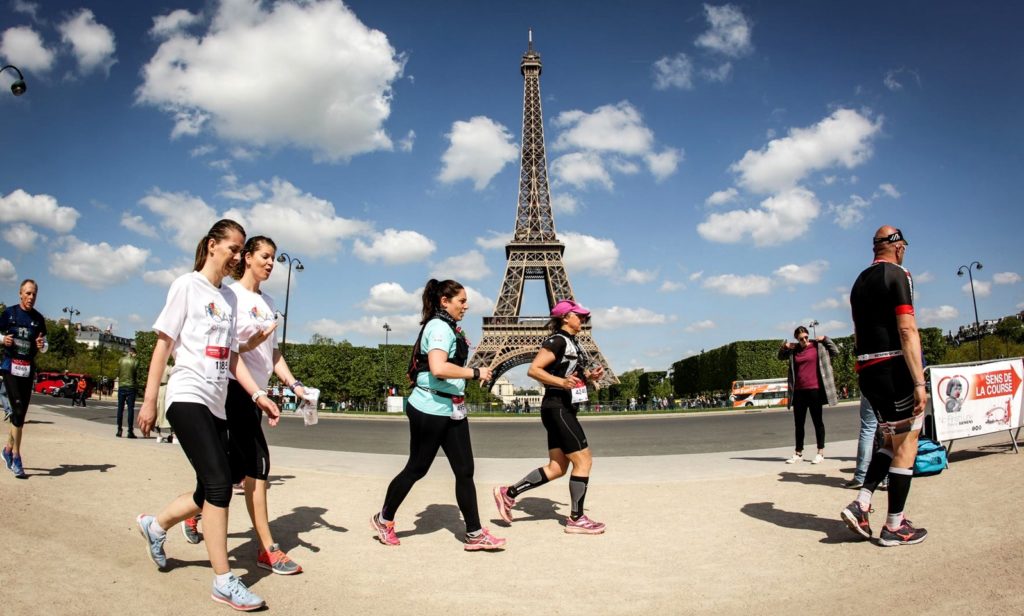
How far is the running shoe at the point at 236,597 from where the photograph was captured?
2.94 m

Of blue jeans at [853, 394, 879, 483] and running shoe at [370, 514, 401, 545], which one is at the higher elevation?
blue jeans at [853, 394, 879, 483]

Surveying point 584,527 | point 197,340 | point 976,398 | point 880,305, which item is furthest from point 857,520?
point 976,398

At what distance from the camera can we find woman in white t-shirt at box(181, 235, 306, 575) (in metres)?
3.71

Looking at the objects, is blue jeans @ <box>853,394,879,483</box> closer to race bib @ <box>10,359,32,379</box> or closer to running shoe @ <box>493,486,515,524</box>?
running shoe @ <box>493,486,515,524</box>

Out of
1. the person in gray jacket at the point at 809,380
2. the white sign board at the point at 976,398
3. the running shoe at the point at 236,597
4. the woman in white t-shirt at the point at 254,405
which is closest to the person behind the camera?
the running shoe at the point at 236,597

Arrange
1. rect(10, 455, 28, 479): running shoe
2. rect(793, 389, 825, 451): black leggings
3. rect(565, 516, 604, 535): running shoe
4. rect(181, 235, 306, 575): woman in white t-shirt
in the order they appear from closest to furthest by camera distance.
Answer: rect(181, 235, 306, 575): woman in white t-shirt, rect(565, 516, 604, 535): running shoe, rect(10, 455, 28, 479): running shoe, rect(793, 389, 825, 451): black leggings

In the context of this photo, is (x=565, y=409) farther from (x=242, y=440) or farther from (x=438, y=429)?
(x=242, y=440)

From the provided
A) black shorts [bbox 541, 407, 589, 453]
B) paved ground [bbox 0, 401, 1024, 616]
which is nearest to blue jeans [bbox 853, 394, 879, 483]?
paved ground [bbox 0, 401, 1024, 616]

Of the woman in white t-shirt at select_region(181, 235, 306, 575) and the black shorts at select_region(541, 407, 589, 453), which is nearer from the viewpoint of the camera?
the woman in white t-shirt at select_region(181, 235, 306, 575)

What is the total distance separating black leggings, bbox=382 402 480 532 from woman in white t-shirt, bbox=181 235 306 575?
84 centimetres

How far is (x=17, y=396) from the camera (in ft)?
20.3

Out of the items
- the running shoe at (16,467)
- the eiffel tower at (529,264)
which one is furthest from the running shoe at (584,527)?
the eiffel tower at (529,264)

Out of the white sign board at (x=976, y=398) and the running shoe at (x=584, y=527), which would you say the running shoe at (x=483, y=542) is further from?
the white sign board at (x=976, y=398)

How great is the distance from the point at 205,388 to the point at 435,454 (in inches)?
64.7
